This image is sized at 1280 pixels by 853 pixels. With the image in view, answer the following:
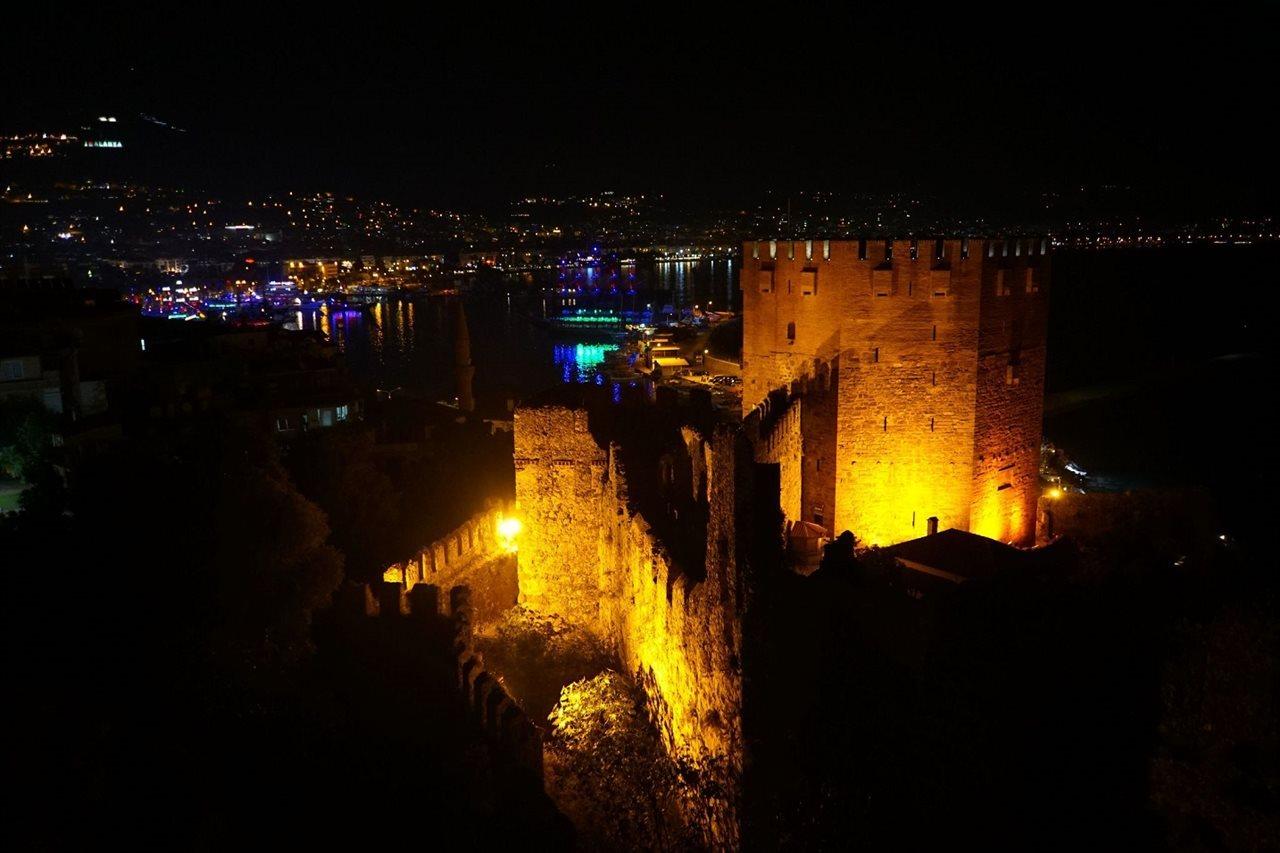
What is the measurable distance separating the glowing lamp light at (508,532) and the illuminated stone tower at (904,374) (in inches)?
198

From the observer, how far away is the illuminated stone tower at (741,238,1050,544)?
18.3 meters

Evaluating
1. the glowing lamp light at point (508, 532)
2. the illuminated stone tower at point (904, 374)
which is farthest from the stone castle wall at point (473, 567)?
the illuminated stone tower at point (904, 374)

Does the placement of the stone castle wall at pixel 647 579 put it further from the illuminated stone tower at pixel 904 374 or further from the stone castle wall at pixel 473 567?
the illuminated stone tower at pixel 904 374

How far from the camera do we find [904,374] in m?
18.7

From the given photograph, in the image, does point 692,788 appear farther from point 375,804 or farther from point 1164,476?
point 1164,476

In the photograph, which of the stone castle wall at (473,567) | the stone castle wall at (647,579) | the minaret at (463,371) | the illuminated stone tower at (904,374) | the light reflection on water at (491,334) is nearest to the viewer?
the stone castle wall at (647,579)

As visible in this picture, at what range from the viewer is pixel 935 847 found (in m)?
9.17

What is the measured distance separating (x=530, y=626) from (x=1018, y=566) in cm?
763

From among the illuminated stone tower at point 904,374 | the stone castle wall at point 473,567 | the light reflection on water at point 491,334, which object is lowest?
the light reflection on water at point 491,334

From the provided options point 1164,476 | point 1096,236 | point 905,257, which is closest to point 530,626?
point 905,257

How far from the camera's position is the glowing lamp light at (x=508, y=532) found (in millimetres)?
16516

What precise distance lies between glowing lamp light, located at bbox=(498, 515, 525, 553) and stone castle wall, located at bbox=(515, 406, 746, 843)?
1410 mm

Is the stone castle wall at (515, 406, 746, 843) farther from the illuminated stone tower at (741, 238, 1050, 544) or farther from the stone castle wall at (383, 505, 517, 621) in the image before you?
the illuminated stone tower at (741, 238, 1050, 544)

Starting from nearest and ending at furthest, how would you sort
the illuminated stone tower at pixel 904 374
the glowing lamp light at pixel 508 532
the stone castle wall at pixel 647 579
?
the stone castle wall at pixel 647 579
the glowing lamp light at pixel 508 532
the illuminated stone tower at pixel 904 374
